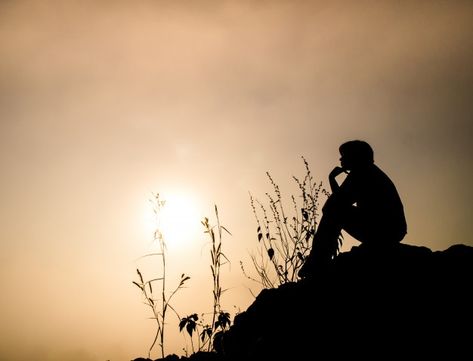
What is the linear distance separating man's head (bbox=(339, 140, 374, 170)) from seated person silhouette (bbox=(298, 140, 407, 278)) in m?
0.01

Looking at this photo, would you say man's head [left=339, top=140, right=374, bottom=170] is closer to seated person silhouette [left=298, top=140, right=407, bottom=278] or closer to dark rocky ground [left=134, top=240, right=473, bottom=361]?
seated person silhouette [left=298, top=140, right=407, bottom=278]

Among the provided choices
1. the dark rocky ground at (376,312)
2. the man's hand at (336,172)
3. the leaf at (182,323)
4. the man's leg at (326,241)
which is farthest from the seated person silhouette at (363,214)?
the leaf at (182,323)

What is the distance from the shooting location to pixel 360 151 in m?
3.69

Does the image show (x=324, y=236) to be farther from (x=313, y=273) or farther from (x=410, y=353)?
(x=410, y=353)

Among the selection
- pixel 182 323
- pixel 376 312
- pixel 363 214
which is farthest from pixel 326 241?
pixel 182 323

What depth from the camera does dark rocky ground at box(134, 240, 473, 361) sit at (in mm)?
2434

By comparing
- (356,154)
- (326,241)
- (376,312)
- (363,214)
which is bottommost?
A: (376,312)

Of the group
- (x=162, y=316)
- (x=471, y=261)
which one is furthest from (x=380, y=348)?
(x=162, y=316)

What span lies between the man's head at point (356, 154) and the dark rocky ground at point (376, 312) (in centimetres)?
97

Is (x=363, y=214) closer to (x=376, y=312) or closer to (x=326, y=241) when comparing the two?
(x=326, y=241)

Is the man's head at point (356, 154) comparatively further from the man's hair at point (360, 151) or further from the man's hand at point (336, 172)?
the man's hand at point (336, 172)

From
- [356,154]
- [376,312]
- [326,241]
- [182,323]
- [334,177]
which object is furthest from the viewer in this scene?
[334,177]

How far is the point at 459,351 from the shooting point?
2291 mm

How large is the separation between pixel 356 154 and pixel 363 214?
0.68 metres
